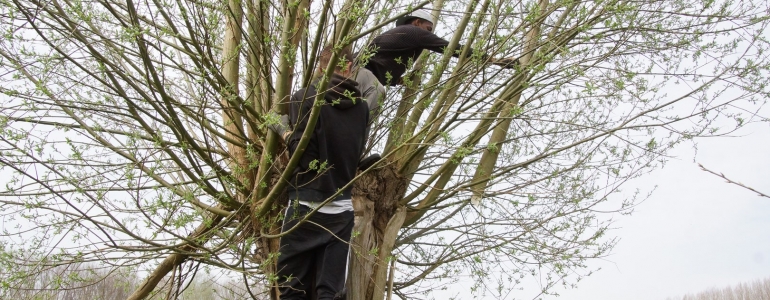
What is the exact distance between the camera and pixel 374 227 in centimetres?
531

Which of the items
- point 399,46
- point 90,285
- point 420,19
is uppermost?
point 420,19

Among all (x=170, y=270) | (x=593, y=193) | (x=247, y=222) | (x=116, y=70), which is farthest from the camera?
(x=593, y=193)

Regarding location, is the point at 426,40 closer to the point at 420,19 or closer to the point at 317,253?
the point at 420,19

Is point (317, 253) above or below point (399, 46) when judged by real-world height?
below

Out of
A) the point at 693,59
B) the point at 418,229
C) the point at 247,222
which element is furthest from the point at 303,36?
the point at 693,59

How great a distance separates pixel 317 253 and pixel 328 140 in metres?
0.77

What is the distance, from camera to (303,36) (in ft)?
15.7

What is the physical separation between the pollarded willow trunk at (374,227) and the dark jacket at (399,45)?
77cm

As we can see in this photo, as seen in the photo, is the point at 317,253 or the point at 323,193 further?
the point at 317,253

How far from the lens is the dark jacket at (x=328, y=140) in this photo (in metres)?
4.43

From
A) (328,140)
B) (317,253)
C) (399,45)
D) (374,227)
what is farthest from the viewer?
(374,227)

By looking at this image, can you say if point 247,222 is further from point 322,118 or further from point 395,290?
point 395,290

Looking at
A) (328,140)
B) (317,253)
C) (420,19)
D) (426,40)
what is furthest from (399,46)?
(317,253)

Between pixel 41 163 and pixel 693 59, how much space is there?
4690 millimetres
